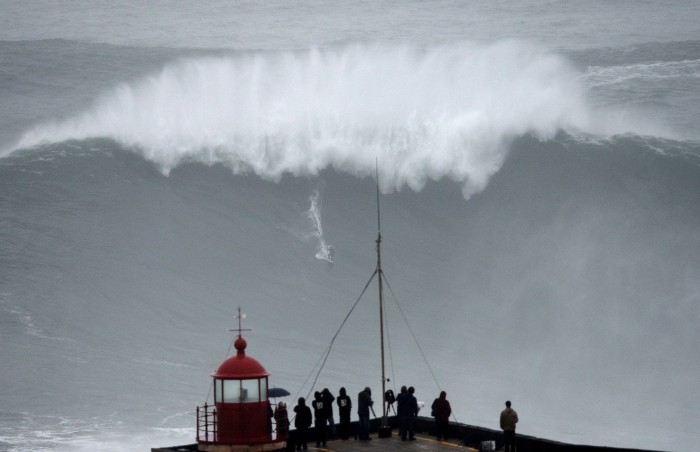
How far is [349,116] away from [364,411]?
22.4 meters

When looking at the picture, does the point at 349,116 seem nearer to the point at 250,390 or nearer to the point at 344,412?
the point at 344,412

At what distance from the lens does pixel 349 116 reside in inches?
1594

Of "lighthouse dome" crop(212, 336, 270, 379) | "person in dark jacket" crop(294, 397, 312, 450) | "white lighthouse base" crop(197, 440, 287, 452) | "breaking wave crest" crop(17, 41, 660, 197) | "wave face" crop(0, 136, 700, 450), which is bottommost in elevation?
"white lighthouse base" crop(197, 440, 287, 452)

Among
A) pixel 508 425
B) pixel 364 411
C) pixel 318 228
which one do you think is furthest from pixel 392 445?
pixel 318 228

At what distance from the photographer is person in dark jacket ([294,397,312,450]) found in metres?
17.9

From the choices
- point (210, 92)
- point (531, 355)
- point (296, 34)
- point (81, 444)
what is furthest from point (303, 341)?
point (296, 34)

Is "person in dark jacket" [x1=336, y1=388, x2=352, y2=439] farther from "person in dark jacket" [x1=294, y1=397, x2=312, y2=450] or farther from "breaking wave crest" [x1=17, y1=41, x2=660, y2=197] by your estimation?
"breaking wave crest" [x1=17, y1=41, x2=660, y2=197]

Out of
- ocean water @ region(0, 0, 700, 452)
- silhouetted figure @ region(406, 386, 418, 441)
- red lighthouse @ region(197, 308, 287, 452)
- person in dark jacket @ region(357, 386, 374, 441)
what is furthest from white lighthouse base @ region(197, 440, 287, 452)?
ocean water @ region(0, 0, 700, 452)

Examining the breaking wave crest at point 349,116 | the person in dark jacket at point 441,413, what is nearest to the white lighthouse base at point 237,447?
the person in dark jacket at point 441,413

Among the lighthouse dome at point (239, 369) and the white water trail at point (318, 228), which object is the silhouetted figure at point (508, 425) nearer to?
the lighthouse dome at point (239, 369)

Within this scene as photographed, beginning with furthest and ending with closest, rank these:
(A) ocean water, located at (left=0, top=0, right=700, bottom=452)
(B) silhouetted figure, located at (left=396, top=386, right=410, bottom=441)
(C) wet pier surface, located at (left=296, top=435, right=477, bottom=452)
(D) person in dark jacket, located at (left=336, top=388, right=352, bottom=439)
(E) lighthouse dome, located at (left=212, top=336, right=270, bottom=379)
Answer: (A) ocean water, located at (left=0, top=0, right=700, bottom=452), (D) person in dark jacket, located at (left=336, top=388, right=352, bottom=439), (B) silhouetted figure, located at (left=396, top=386, right=410, bottom=441), (C) wet pier surface, located at (left=296, top=435, right=477, bottom=452), (E) lighthouse dome, located at (left=212, top=336, right=270, bottom=379)

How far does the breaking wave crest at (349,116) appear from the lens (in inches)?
1478

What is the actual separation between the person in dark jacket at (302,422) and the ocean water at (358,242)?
4.99m

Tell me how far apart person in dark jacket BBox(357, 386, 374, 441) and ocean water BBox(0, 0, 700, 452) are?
4.63 m
